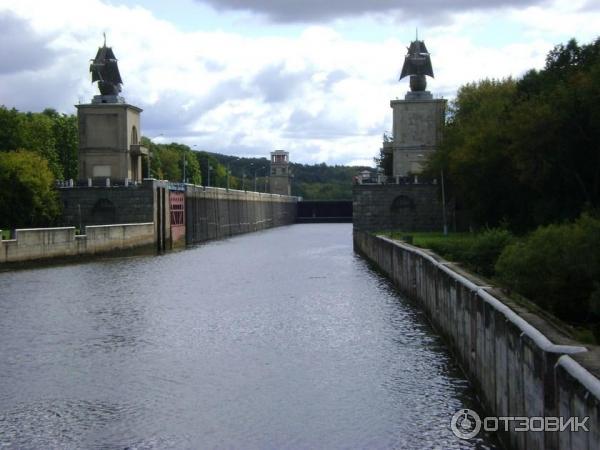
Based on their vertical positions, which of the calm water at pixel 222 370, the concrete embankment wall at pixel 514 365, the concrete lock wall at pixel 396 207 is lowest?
the calm water at pixel 222 370

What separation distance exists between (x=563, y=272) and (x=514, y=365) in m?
7.61

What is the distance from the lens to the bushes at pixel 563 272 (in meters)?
21.5

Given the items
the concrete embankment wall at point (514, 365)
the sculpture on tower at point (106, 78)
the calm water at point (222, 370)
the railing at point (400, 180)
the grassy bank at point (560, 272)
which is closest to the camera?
the concrete embankment wall at point (514, 365)

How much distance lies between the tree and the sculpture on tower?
72.1 ft

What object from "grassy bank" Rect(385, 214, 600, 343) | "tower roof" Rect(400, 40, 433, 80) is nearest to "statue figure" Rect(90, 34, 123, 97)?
"tower roof" Rect(400, 40, 433, 80)

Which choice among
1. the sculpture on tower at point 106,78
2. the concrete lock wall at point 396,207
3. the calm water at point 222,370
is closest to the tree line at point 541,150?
the calm water at point 222,370

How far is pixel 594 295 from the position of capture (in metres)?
18.9

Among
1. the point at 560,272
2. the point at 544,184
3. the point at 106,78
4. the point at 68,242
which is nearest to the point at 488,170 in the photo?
the point at 544,184

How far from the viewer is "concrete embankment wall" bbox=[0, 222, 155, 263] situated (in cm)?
5509

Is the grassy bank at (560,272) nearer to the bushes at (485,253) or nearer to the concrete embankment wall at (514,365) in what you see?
the concrete embankment wall at (514,365)

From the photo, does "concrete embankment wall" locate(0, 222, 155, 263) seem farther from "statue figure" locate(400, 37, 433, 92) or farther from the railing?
"statue figure" locate(400, 37, 433, 92)

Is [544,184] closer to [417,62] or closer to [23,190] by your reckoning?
[23,190]

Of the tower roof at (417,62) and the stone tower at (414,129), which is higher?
the tower roof at (417,62)

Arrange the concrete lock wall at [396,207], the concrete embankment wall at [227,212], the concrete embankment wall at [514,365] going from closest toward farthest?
the concrete embankment wall at [514,365], the concrete lock wall at [396,207], the concrete embankment wall at [227,212]
